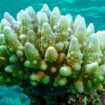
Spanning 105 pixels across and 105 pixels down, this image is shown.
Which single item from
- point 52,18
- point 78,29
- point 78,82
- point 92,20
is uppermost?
point 92,20

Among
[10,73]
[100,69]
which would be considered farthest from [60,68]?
[10,73]

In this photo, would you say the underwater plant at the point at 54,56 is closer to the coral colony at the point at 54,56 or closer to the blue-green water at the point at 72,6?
the coral colony at the point at 54,56

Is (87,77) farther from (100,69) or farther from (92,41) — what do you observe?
(92,41)

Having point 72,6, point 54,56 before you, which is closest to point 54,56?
point 54,56

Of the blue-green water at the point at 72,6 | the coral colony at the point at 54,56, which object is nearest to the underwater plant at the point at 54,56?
the coral colony at the point at 54,56

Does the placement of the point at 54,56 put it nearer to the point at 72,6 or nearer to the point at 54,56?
the point at 54,56

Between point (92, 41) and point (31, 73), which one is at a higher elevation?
point (92, 41)

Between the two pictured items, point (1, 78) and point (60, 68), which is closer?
point (60, 68)

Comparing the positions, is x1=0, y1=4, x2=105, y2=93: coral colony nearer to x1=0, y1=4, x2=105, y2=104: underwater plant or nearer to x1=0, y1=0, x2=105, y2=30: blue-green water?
x1=0, y1=4, x2=105, y2=104: underwater plant
